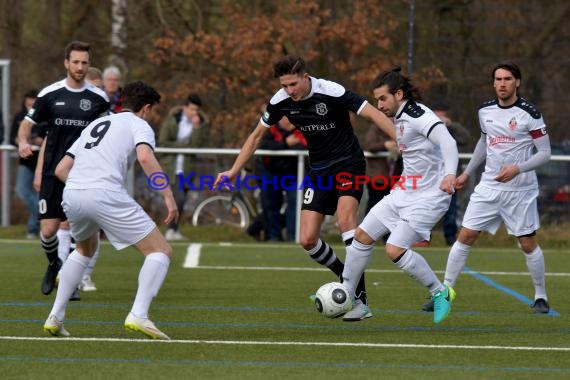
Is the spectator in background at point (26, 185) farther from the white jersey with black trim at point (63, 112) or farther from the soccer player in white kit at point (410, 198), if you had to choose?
the soccer player in white kit at point (410, 198)

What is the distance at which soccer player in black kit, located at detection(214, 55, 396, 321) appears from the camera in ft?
31.7

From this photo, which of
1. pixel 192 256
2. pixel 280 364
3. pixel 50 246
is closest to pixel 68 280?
pixel 280 364

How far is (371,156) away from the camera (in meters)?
16.9

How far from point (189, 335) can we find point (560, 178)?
33.2ft

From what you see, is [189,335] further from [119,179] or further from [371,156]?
[371,156]

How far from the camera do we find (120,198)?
8078mm

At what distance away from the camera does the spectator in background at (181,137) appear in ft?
58.3

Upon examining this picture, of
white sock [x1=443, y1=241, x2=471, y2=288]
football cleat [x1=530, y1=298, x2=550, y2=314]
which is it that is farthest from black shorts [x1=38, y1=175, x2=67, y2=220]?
football cleat [x1=530, y1=298, x2=550, y2=314]

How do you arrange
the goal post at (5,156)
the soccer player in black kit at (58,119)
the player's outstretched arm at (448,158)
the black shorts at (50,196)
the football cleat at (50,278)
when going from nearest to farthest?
1. the player's outstretched arm at (448,158)
2. the soccer player in black kit at (58,119)
3. the black shorts at (50,196)
4. the football cleat at (50,278)
5. the goal post at (5,156)

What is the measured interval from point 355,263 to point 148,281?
1913 mm

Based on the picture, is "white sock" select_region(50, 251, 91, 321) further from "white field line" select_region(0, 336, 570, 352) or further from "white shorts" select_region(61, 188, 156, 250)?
"white shorts" select_region(61, 188, 156, 250)

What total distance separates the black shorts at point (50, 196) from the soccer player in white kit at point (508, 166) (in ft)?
10.6

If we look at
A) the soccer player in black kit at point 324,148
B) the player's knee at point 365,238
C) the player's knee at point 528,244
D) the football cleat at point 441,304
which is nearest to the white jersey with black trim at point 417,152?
the soccer player in black kit at point 324,148

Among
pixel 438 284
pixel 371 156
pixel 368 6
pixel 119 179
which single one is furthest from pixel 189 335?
pixel 368 6
